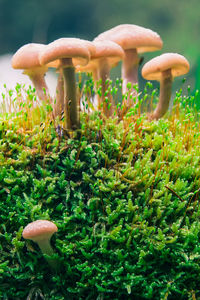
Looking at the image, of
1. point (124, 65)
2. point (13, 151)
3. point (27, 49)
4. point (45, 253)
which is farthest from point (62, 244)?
point (124, 65)

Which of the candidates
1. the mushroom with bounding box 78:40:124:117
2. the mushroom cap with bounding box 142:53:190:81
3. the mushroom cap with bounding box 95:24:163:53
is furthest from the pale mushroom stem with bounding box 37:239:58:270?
the mushroom cap with bounding box 95:24:163:53

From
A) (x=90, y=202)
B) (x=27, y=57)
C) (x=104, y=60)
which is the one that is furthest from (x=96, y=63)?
(x=90, y=202)

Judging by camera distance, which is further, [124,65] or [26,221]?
[124,65]

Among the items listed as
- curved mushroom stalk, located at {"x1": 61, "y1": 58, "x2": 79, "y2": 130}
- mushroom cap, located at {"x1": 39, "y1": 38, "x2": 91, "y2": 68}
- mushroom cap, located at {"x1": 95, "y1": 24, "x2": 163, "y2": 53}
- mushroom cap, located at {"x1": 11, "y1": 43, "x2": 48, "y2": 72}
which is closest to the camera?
mushroom cap, located at {"x1": 39, "y1": 38, "x2": 91, "y2": 68}

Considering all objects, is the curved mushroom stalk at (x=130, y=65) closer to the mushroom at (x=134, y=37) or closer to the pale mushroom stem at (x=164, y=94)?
the mushroom at (x=134, y=37)

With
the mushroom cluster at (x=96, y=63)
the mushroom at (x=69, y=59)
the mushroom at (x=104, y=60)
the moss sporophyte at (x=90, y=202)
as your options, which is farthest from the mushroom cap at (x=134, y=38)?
the mushroom at (x=69, y=59)

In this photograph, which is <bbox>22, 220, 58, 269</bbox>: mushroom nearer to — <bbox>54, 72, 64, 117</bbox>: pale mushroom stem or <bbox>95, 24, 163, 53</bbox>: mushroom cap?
<bbox>54, 72, 64, 117</bbox>: pale mushroom stem

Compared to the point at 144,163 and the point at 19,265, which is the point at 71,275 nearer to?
the point at 19,265
